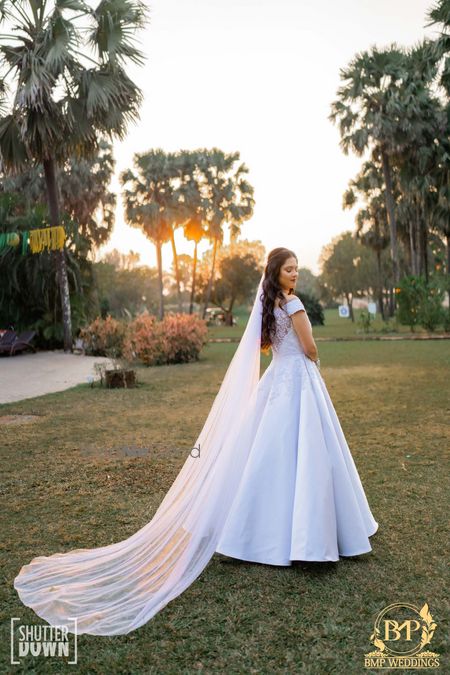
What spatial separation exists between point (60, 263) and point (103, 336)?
290 cm

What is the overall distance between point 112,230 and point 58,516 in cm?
3420

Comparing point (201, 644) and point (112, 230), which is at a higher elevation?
point (112, 230)

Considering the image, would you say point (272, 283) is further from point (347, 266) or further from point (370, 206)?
point (347, 266)

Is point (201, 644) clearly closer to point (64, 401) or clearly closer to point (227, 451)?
point (227, 451)

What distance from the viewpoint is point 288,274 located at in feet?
12.7

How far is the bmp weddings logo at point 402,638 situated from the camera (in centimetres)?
271

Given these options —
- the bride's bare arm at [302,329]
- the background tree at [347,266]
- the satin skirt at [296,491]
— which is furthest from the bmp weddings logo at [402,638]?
the background tree at [347,266]

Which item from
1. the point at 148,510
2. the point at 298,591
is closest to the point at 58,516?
the point at 148,510

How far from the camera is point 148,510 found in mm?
4789

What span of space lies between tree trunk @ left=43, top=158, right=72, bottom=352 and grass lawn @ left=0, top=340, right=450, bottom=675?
33.5ft

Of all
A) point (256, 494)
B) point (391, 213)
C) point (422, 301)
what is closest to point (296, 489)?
point (256, 494)

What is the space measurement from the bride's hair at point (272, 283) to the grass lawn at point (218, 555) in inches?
59.9

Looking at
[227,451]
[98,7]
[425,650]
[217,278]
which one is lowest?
[425,650]

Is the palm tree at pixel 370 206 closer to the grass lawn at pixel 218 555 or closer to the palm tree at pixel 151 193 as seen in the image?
the palm tree at pixel 151 193
